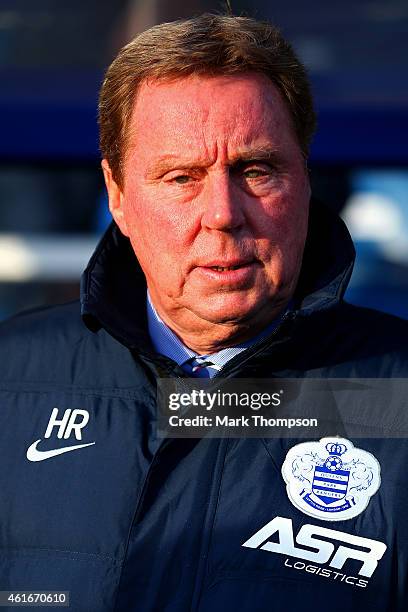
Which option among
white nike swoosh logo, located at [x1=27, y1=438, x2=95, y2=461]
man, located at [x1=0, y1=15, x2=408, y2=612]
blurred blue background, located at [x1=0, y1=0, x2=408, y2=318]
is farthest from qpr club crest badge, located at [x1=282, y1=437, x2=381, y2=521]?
blurred blue background, located at [x1=0, y1=0, x2=408, y2=318]

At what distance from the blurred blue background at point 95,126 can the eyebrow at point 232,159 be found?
3.96 feet

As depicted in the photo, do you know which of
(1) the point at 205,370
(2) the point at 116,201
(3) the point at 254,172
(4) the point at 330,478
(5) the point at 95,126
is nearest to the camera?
(4) the point at 330,478

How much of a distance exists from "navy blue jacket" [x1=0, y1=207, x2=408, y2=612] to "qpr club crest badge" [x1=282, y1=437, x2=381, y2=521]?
2 cm

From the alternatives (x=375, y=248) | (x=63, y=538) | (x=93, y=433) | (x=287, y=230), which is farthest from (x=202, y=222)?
(x=375, y=248)

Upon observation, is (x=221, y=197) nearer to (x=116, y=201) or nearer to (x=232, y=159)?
(x=232, y=159)

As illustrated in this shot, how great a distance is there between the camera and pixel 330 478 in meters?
1.75

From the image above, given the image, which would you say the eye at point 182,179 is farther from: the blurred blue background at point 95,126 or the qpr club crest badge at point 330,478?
the blurred blue background at point 95,126

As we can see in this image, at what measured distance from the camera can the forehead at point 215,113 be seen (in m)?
1.82

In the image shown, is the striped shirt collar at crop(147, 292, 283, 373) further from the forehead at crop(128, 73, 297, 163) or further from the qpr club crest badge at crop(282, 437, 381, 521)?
the forehead at crop(128, 73, 297, 163)

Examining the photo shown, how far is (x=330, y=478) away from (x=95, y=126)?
1709mm

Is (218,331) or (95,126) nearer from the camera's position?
(218,331)

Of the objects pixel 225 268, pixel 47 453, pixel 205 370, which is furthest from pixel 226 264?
pixel 47 453

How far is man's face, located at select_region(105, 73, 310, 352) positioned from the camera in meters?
1.82

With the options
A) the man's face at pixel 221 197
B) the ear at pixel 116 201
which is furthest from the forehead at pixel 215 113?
the ear at pixel 116 201
